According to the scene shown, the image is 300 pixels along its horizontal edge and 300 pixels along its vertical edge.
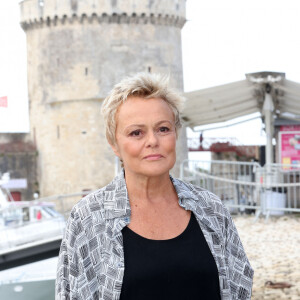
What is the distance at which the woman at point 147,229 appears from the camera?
220 cm

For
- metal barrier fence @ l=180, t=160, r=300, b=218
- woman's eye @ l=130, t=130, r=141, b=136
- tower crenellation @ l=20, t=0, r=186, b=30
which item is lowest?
metal barrier fence @ l=180, t=160, r=300, b=218

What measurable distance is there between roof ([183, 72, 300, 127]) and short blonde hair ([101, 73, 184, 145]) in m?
7.75

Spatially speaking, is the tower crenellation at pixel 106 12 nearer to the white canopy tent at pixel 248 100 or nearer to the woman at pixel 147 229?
the white canopy tent at pixel 248 100

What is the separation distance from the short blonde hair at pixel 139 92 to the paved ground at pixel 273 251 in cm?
328

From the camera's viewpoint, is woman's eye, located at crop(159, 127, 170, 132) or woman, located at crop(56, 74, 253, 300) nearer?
woman, located at crop(56, 74, 253, 300)

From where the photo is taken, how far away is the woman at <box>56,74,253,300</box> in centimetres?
220

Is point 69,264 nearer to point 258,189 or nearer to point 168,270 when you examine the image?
point 168,270

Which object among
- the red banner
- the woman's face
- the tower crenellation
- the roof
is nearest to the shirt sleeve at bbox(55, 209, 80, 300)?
the woman's face

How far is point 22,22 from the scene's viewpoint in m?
30.4

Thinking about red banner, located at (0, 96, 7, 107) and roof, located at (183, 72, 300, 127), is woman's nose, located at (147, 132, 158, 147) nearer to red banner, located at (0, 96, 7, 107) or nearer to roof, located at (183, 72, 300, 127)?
roof, located at (183, 72, 300, 127)

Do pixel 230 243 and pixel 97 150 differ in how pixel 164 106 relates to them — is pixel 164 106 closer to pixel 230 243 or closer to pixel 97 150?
pixel 230 243

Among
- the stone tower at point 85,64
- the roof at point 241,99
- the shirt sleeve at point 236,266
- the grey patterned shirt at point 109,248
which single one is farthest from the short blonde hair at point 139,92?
the stone tower at point 85,64

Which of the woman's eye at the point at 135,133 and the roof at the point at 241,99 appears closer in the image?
the woman's eye at the point at 135,133

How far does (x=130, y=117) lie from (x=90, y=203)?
0.32 m
